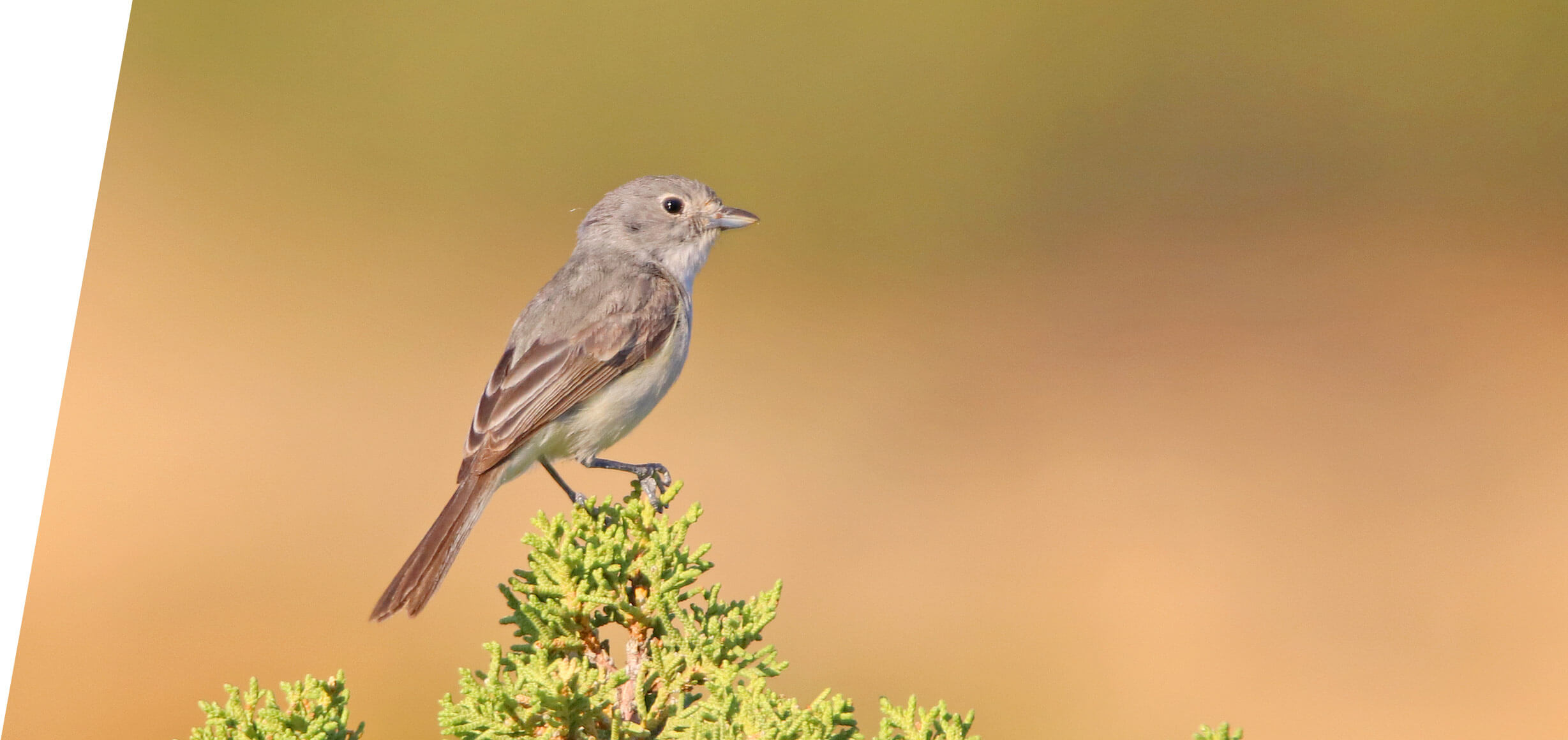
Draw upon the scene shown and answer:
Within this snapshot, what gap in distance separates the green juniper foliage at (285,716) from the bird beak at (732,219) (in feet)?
7.61

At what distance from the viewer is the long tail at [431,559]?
7.95 feet

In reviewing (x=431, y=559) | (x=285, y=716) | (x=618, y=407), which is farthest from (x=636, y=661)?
(x=618, y=407)

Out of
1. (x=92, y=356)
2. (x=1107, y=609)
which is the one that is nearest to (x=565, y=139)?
(x=92, y=356)

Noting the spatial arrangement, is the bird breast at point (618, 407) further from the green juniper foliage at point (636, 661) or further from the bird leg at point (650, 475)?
the green juniper foliage at point (636, 661)

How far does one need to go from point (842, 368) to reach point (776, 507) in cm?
118

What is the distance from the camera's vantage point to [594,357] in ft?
10.5

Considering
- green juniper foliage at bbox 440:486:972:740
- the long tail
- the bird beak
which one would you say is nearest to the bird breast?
the long tail

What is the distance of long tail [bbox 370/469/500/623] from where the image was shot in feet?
7.95

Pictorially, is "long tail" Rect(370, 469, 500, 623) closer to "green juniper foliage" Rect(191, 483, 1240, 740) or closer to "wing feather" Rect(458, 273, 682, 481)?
"wing feather" Rect(458, 273, 682, 481)

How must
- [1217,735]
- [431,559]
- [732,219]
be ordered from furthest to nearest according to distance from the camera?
[732,219] < [431,559] < [1217,735]

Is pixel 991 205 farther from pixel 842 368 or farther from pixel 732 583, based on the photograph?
pixel 732 583

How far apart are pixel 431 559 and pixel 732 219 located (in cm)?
168

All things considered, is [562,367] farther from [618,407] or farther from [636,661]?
[636,661]

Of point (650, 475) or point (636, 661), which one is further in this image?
point (650, 475)
